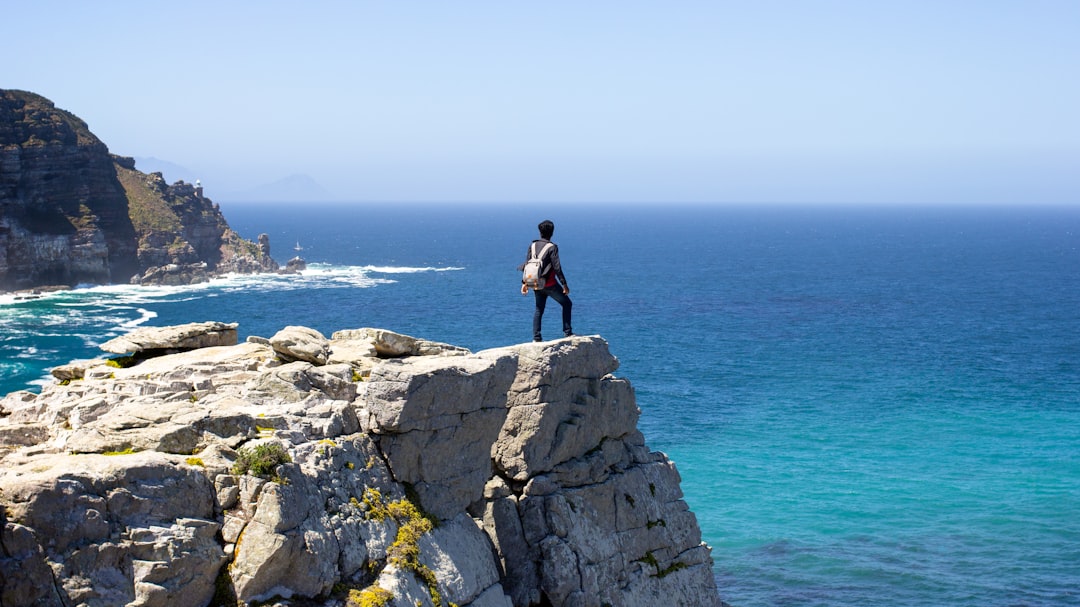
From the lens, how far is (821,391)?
80500mm

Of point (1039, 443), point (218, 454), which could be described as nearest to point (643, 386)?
point (1039, 443)

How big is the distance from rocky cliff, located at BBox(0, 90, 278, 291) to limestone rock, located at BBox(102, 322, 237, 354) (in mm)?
131971

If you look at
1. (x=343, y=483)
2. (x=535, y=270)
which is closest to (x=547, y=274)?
(x=535, y=270)

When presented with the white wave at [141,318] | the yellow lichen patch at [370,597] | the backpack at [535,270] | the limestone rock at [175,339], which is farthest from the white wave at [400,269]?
the yellow lichen patch at [370,597]

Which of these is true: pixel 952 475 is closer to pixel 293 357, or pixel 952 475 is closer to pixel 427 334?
pixel 293 357

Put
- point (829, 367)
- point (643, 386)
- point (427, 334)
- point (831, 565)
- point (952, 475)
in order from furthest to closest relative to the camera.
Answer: point (427, 334) < point (829, 367) < point (643, 386) < point (952, 475) < point (831, 565)

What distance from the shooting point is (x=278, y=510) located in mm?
17266

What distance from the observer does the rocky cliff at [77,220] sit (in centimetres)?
14675

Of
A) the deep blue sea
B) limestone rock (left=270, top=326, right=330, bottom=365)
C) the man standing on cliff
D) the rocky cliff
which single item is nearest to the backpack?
the man standing on cliff

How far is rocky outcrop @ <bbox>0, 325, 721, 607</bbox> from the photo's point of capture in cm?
1591

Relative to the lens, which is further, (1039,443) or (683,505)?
(1039,443)

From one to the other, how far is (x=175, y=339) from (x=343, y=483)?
10.3m

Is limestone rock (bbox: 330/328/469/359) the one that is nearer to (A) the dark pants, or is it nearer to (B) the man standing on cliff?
(A) the dark pants

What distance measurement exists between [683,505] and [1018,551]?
27324mm
